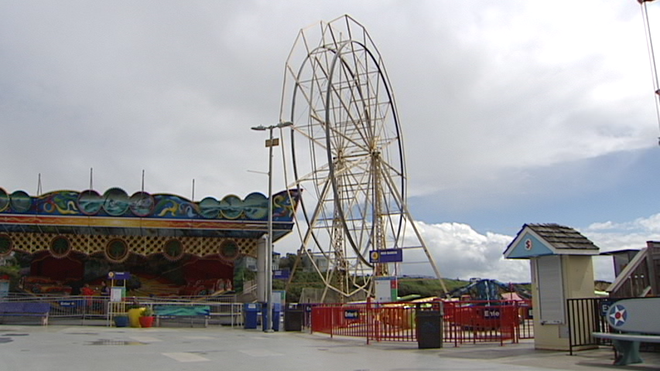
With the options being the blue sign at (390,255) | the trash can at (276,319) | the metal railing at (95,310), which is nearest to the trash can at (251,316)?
the metal railing at (95,310)

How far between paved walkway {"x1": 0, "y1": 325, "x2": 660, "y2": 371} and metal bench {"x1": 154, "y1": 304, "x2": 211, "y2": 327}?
1301cm

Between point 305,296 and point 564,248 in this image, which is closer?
point 564,248

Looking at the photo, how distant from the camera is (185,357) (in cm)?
1365

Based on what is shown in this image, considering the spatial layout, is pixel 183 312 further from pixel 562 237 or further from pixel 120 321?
pixel 562 237

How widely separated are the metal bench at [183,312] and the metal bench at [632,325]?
22530 millimetres

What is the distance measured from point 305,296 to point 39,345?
23.9 metres

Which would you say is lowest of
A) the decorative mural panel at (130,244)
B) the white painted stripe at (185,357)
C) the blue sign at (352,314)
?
the white painted stripe at (185,357)

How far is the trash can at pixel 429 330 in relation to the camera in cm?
1578

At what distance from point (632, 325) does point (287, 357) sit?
22.6ft

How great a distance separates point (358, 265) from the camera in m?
39.8

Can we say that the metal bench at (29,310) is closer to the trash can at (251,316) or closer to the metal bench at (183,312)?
the metal bench at (183,312)

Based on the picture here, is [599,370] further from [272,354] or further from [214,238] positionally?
[214,238]

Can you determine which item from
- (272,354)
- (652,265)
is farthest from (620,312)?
(272,354)

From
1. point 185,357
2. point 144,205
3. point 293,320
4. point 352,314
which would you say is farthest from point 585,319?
point 144,205
